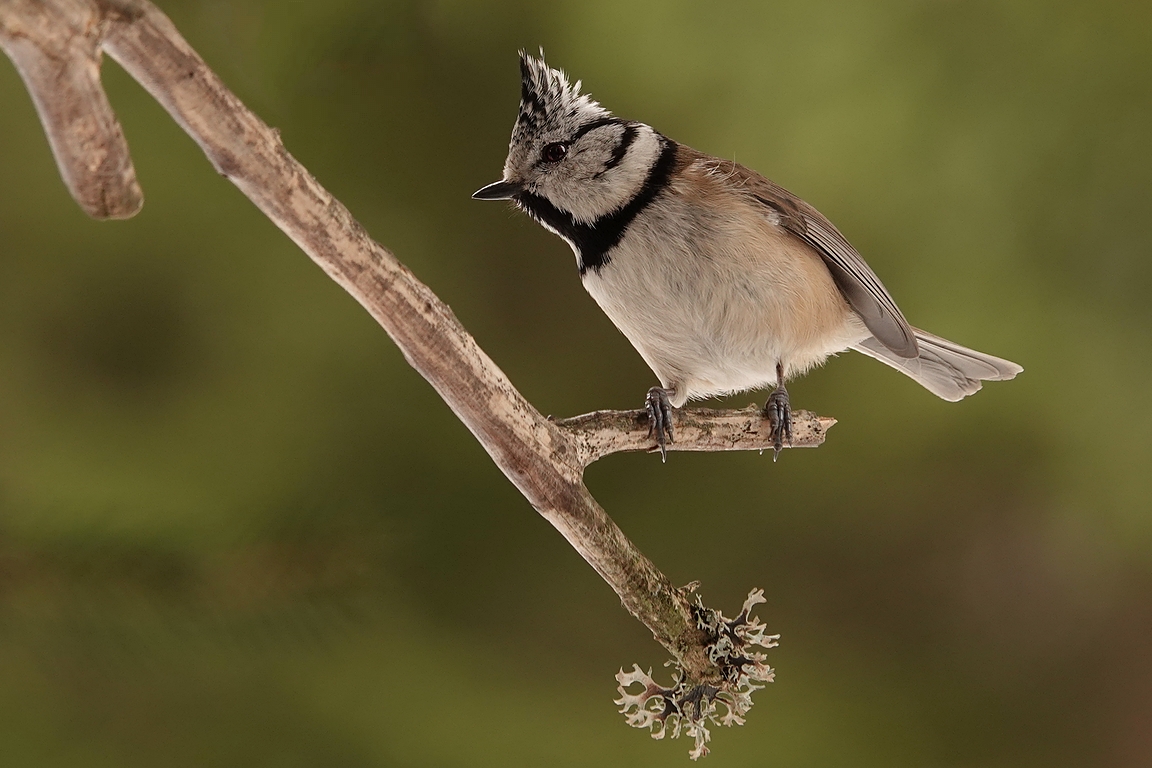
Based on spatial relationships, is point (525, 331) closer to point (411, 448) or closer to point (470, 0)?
point (411, 448)

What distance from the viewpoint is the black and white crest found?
48.8 inches

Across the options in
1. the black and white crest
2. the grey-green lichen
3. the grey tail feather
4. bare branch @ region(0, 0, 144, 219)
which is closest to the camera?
bare branch @ region(0, 0, 144, 219)

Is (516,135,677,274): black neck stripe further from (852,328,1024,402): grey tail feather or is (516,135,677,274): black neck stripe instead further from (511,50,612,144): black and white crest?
(852,328,1024,402): grey tail feather

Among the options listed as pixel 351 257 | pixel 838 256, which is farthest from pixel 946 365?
pixel 351 257

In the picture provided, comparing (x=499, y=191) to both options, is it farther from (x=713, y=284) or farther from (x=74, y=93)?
(x=74, y=93)

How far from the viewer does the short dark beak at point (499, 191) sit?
126 cm

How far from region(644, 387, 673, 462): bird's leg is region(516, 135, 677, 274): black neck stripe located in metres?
0.19

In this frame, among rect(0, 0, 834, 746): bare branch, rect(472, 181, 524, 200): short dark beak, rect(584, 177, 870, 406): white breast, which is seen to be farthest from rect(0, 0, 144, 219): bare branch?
rect(584, 177, 870, 406): white breast

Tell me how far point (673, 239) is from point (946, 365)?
0.55 m

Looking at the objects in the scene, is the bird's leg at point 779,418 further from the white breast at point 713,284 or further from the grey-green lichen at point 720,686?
the grey-green lichen at point 720,686

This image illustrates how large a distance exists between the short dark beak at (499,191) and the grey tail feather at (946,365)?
0.60 meters

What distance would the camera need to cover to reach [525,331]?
1.57 m

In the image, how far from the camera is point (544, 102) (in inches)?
49.1

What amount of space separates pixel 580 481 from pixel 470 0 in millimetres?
817
